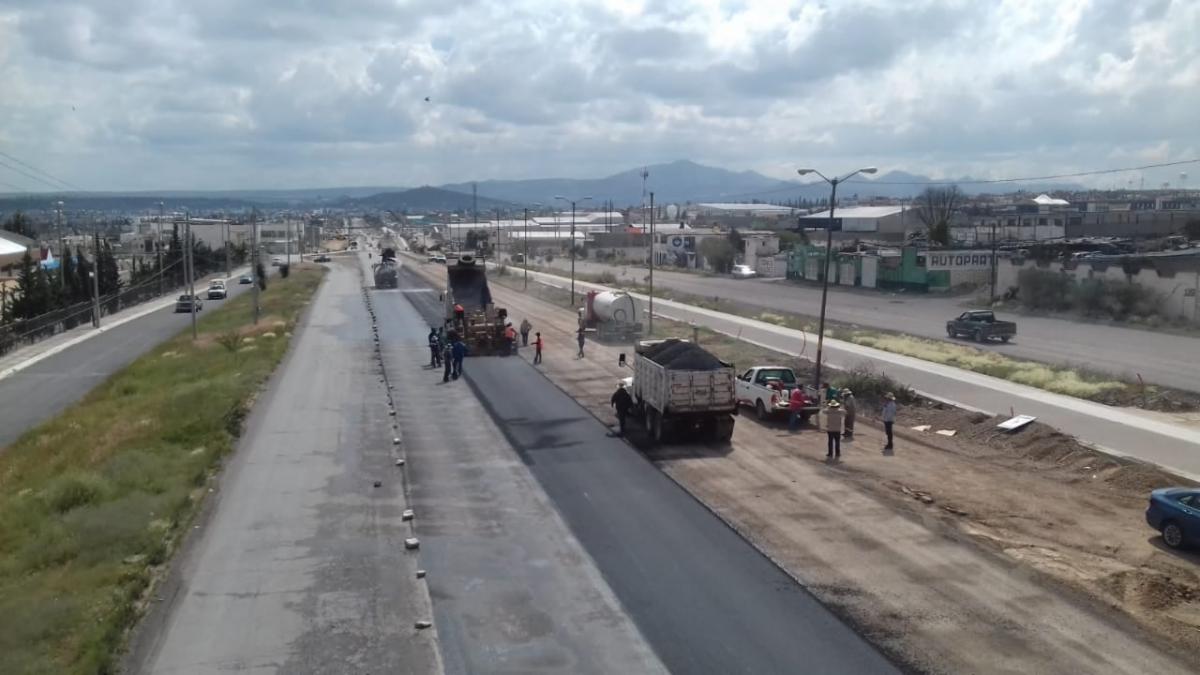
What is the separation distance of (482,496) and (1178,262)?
1898 inches

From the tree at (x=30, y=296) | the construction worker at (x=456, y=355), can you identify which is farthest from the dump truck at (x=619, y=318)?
the tree at (x=30, y=296)

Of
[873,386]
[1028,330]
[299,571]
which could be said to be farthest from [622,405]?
[1028,330]

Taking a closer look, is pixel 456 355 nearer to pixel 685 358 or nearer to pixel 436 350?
pixel 436 350

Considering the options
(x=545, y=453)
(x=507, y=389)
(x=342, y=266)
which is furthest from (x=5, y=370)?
(x=342, y=266)

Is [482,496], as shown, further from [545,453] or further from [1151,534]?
[1151,534]

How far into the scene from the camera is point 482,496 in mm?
20812

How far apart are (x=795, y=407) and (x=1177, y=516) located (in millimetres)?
11933

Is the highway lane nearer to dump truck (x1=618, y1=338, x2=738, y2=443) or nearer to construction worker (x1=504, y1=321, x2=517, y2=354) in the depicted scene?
dump truck (x1=618, y1=338, x2=738, y2=443)

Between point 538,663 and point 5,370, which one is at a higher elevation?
point 538,663

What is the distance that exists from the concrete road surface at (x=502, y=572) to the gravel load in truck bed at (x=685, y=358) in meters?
4.42

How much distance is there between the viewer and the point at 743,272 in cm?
10900

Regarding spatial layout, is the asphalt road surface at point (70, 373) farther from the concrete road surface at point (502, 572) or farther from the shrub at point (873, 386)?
the shrub at point (873, 386)

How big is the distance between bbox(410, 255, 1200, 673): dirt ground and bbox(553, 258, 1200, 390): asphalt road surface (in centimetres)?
1411

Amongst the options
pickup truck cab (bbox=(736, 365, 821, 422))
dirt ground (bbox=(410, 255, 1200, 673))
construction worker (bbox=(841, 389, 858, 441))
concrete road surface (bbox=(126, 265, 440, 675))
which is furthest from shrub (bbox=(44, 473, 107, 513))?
construction worker (bbox=(841, 389, 858, 441))
